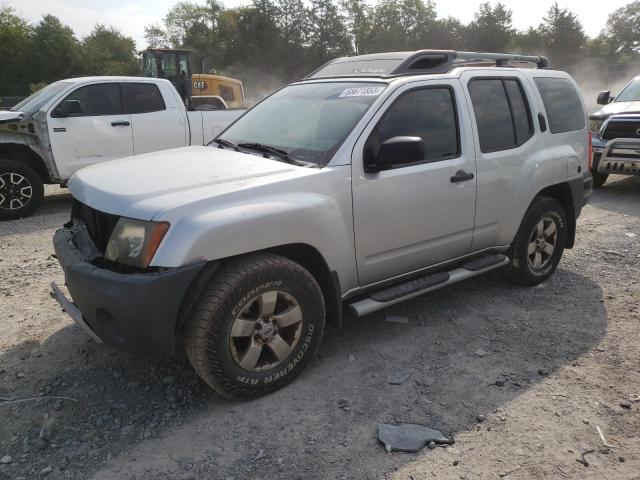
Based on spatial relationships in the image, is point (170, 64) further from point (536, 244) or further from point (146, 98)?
point (536, 244)

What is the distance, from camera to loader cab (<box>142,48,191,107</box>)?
16.6m

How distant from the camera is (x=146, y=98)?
8086 mm

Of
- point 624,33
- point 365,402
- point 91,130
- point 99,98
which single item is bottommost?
point 365,402

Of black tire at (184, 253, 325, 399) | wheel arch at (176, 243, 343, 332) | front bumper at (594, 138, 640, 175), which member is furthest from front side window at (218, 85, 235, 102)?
black tire at (184, 253, 325, 399)

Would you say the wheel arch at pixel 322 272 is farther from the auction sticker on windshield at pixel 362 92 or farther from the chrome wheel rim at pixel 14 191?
the chrome wheel rim at pixel 14 191

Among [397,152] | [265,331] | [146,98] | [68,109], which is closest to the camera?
[265,331]

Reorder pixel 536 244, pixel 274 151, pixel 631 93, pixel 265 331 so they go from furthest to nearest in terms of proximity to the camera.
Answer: pixel 631 93 < pixel 536 244 < pixel 274 151 < pixel 265 331

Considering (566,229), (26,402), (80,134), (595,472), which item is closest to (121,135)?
(80,134)

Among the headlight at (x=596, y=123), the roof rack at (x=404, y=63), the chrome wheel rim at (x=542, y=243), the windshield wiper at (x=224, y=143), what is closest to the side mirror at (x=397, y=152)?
the roof rack at (x=404, y=63)

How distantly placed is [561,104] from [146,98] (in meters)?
6.03

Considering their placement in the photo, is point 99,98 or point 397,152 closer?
point 397,152

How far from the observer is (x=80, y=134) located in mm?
7387

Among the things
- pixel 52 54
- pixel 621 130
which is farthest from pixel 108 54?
pixel 621 130

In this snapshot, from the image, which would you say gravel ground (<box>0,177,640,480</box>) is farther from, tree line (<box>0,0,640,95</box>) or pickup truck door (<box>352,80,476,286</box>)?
tree line (<box>0,0,640,95</box>)
